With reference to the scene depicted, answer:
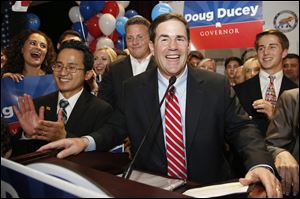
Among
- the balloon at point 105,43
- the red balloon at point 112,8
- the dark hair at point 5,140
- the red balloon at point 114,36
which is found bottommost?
the dark hair at point 5,140

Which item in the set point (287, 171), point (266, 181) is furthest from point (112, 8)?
point (266, 181)

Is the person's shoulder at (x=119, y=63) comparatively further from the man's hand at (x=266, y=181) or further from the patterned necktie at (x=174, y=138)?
the man's hand at (x=266, y=181)

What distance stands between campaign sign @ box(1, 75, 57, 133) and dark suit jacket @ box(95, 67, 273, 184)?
675mm

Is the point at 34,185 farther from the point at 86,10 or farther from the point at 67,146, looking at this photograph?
the point at 86,10

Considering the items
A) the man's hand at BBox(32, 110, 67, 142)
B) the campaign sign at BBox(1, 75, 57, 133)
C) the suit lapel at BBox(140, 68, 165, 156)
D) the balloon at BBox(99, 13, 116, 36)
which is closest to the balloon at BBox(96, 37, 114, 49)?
the balloon at BBox(99, 13, 116, 36)

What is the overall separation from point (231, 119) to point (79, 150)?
641 millimetres

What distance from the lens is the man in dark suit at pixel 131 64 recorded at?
8.72 feet

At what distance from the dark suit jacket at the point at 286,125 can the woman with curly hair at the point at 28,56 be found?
71.0 inches

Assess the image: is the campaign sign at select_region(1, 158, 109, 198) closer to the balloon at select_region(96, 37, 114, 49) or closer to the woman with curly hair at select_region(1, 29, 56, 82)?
the woman with curly hair at select_region(1, 29, 56, 82)

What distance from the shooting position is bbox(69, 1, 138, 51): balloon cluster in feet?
17.2

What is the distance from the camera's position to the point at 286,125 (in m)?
1.40

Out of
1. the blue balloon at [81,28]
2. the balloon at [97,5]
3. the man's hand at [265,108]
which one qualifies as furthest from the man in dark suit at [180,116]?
the blue balloon at [81,28]

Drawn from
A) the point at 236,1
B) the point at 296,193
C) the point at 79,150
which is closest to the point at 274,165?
the point at 296,193

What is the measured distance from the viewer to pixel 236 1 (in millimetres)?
5246
